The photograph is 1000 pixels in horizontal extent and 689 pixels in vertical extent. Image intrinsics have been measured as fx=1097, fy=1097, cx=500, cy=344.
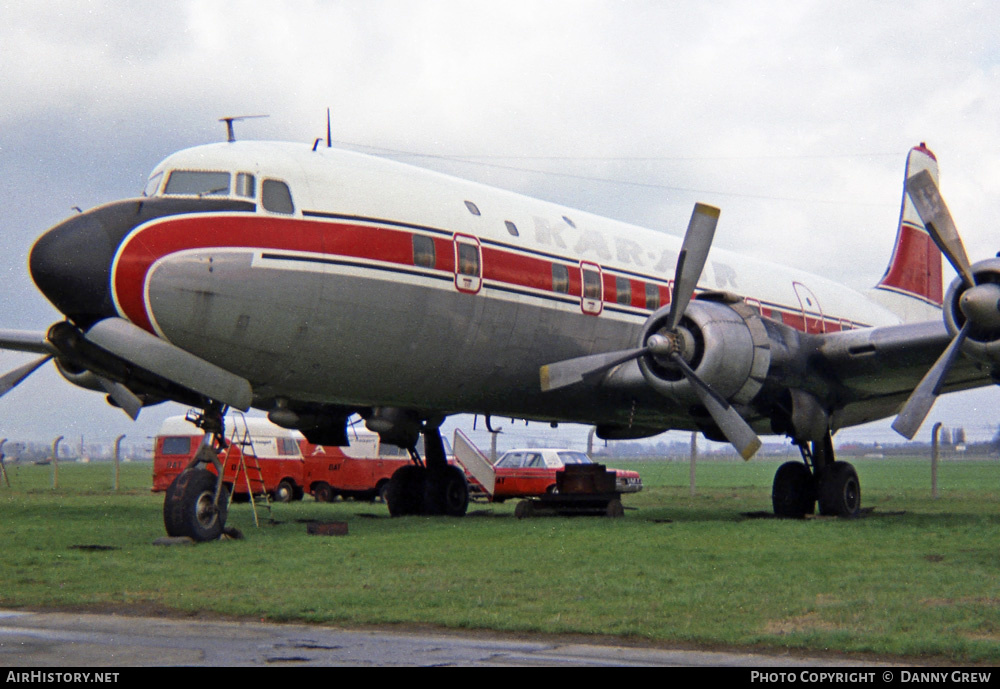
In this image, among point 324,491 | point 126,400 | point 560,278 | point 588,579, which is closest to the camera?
point 588,579

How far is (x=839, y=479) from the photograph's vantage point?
17.8 m

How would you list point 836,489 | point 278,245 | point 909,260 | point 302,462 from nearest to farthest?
point 278,245, point 836,489, point 909,260, point 302,462

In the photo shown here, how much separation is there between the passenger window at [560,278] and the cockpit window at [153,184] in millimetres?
5826

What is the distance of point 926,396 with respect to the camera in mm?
14078

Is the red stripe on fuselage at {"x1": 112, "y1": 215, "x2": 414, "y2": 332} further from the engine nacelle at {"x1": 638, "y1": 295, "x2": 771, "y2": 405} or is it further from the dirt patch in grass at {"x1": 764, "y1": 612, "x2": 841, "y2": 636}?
the dirt patch in grass at {"x1": 764, "y1": 612, "x2": 841, "y2": 636}

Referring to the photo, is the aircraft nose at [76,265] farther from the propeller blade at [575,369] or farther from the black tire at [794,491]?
the black tire at [794,491]

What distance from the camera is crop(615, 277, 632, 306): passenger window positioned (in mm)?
17469

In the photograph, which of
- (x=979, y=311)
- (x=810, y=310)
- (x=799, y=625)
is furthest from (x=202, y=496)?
(x=810, y=310)

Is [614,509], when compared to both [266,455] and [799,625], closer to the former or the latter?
[799,625]

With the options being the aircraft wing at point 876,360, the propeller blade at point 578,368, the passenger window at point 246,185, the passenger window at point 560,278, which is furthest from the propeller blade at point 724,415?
the passenger window at point 246,185

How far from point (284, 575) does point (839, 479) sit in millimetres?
10308

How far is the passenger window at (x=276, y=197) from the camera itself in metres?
13.2

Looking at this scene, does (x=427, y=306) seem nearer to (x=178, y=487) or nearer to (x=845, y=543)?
(x=178, y=487)

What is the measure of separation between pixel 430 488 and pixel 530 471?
320 inches
